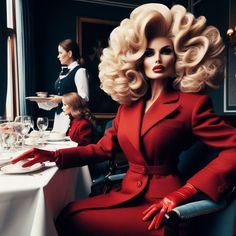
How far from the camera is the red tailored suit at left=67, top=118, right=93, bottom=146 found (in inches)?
92.5

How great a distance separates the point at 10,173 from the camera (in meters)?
1.12

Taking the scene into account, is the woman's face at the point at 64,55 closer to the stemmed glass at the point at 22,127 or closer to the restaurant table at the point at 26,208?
the stemmed glass at the point at 22,127

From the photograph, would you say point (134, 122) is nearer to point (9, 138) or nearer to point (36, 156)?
point (36, 156)

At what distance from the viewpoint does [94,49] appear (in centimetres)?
535

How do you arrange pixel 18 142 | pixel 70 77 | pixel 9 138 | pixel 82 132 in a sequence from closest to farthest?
1. pixel 9 138
2. pixel 18 142
3. pixel 82 132
4. pixel 70 77

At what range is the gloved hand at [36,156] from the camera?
1.17m

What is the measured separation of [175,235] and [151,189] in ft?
0.92

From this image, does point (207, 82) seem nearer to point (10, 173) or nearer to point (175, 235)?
point (175, 235)

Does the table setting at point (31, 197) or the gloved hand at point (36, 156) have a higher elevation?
the gloved hand at point (36, 156)

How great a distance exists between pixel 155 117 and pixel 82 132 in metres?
1.29

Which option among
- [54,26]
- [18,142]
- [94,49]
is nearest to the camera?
[18,142]

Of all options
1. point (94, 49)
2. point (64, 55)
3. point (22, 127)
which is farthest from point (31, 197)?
point (94, 49)

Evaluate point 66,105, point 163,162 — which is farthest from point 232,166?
point 66,105

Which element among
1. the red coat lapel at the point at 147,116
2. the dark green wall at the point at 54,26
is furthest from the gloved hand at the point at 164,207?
the dark green wall at the point at 54,26
